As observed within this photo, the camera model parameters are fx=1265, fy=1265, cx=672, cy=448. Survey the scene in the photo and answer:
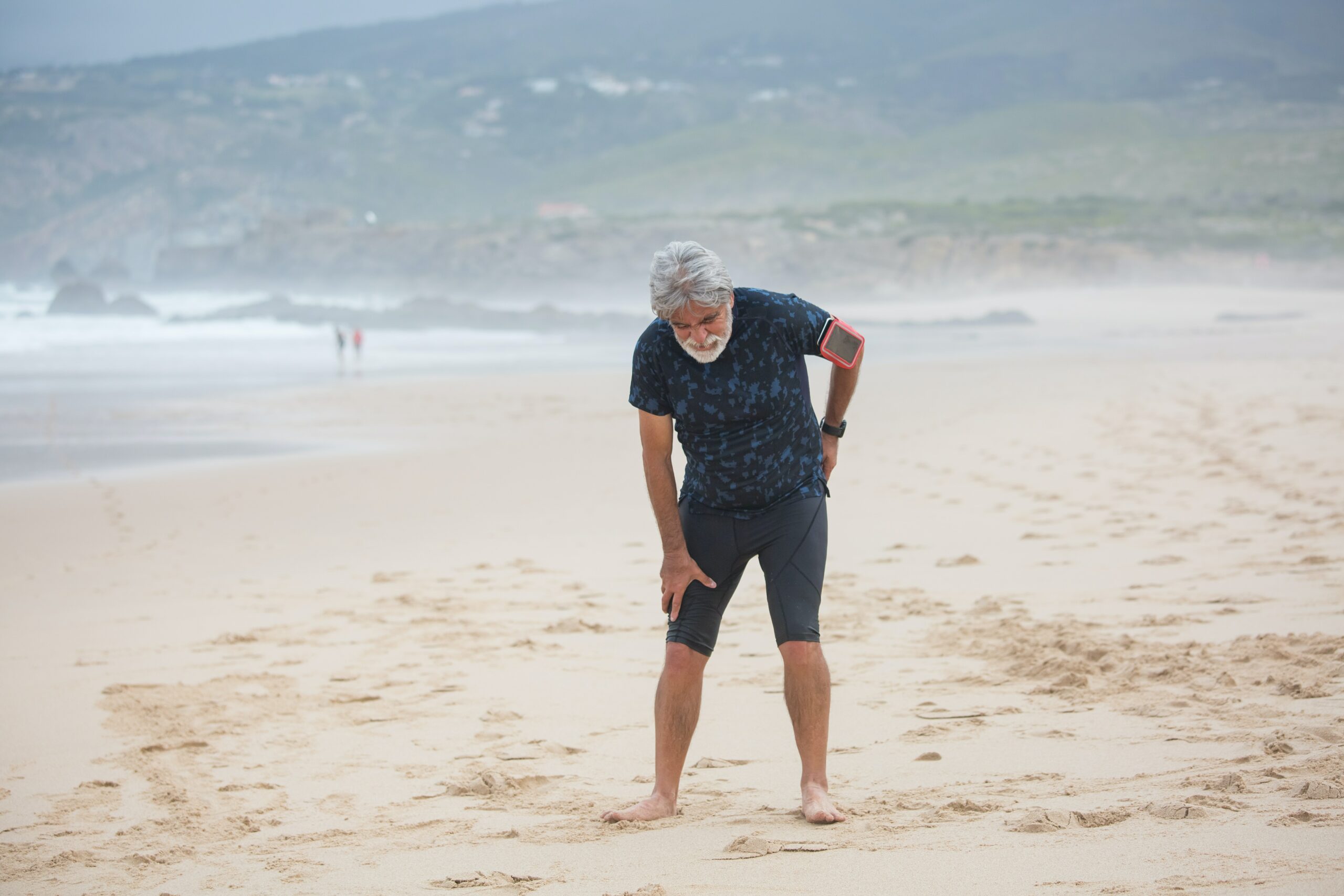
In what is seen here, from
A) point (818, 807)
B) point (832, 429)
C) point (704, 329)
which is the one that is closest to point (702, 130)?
point (832, 429)

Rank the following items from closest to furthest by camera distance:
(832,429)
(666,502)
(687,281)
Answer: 1. (687,281)
2. (666,502)
3. (832,429)

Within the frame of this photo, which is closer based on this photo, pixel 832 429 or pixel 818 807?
pixel 818 807

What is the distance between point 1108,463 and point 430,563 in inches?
215

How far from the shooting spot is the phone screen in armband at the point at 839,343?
3.43m

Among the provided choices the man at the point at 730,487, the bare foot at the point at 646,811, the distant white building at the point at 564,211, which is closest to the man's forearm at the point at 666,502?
the man at the point at 730,487

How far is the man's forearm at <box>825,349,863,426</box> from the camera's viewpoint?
3.58 meters

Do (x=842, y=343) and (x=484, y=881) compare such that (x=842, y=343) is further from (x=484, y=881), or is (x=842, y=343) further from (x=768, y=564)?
(x=484, y=881)

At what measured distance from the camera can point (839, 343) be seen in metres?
3.45

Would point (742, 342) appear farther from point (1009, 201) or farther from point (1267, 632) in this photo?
point (1009, 201)

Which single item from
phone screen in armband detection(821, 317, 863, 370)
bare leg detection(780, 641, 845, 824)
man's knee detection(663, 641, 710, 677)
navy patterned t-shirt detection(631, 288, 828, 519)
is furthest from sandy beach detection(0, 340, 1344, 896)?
phone screen in armband detection(821, 317, 863, 370)

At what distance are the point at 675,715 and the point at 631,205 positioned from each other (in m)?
123

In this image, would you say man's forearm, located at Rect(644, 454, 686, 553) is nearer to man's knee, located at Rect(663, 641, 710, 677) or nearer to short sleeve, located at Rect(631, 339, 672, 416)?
short sleeve, located at Rect(631, 339, 672, 416)

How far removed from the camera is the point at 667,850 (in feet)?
10.2

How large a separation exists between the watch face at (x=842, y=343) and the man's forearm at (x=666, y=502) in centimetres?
54
